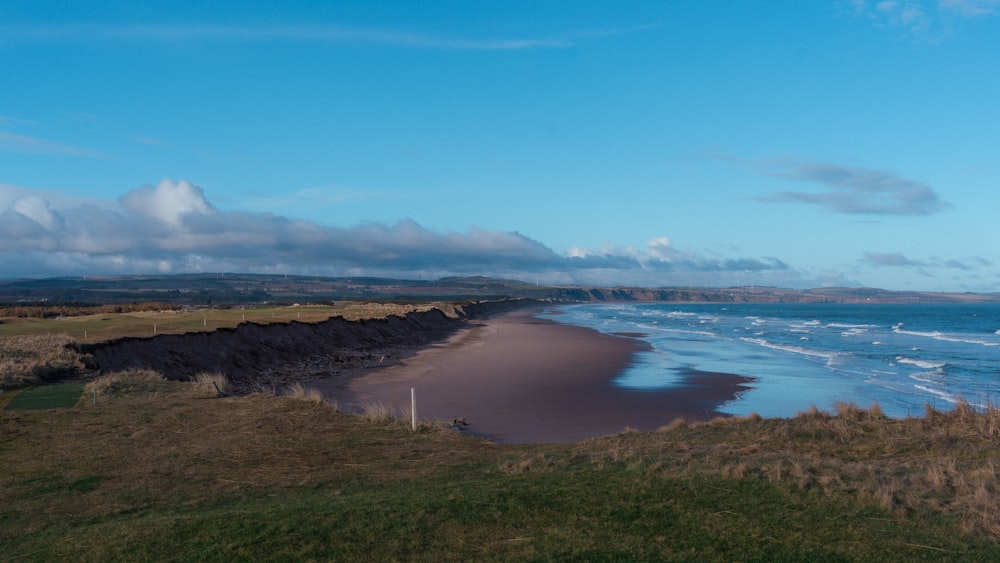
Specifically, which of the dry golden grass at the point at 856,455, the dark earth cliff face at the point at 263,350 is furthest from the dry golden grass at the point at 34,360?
the dry golden grass at the point at 856,455

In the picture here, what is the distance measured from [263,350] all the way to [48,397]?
16.8 meters

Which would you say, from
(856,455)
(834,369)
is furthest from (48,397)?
(834,369)

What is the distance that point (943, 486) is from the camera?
8789 millimetres

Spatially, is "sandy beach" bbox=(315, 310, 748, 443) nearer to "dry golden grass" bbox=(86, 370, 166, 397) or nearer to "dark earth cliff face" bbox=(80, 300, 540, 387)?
"dark earth cliff face" bbox=(80, 300, 540, 387)

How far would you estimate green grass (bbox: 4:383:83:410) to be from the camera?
17.3m

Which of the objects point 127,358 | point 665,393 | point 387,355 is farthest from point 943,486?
point 387,355

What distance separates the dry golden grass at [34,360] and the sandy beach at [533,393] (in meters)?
8.25

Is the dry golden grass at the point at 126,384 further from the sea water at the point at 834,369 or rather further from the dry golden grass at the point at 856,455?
the sea water at the point at 834,369

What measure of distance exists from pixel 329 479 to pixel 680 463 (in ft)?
16.8

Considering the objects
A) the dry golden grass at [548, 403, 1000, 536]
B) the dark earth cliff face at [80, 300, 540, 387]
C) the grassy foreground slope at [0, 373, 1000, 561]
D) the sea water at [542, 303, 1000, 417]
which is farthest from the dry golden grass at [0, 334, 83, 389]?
the sea water at [542, 303, 1000, 417]

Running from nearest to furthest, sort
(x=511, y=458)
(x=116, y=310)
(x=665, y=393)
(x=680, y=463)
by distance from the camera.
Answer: (x=680, y=463)
(x=511, y=458)
(x=665, y=393)
(x=116, y=310)

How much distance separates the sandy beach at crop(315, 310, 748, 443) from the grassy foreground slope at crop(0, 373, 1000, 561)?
15.2 ft

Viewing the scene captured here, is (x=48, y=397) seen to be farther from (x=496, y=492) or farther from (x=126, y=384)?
(x=496, y=492)

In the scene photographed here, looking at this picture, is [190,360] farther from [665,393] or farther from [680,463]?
[680,463]
